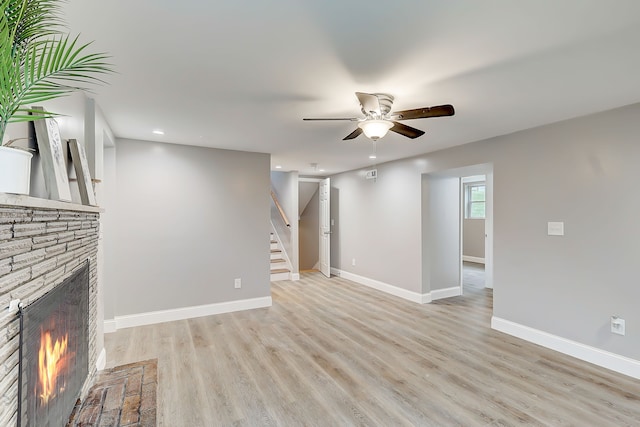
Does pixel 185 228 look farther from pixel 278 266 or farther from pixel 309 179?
pixel 309 179

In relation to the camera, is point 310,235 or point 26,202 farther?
point 310,235

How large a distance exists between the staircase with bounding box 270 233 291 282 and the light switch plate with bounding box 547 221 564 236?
4.52m

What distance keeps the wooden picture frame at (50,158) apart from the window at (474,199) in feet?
30.7

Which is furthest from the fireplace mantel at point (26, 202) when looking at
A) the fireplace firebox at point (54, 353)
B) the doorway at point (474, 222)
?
the doorway at point (474, 222)

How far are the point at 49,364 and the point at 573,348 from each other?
4105mm

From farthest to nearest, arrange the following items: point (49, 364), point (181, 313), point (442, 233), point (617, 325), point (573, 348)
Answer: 1. point (442, 233)
2. point (181, 313)
3. point (573, 348)
4. point (617, 325)
5. point (49, 364)

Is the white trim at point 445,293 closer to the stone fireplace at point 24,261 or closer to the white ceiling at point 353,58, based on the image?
the white ceiling at point 353,58

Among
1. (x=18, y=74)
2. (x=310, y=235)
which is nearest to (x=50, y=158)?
(x=18, y=74)

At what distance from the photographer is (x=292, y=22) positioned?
1511mm

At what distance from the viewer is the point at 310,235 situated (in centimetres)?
789

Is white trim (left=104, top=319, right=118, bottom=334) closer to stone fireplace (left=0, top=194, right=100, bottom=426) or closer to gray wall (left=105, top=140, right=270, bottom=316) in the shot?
gray wall (left=105, top=140, right=270, bottom=316)

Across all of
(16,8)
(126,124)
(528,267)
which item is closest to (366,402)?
(528,267)

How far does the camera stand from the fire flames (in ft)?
4.25

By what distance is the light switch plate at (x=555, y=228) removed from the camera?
3115 millimetres
